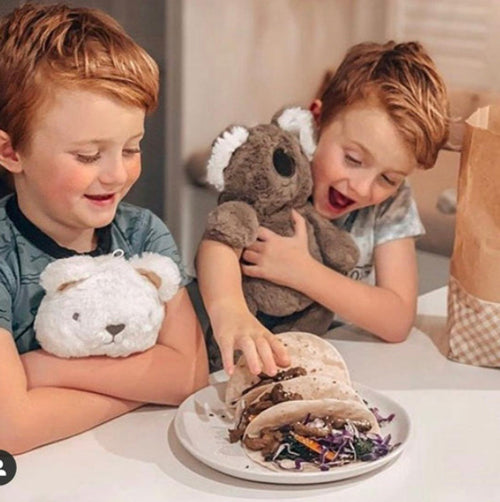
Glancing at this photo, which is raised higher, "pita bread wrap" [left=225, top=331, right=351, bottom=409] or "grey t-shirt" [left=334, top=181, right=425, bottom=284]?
"grey t-shirt" [left=334, top=181, right=425, bottom=284]

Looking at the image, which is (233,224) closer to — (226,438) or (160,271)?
(160,271)

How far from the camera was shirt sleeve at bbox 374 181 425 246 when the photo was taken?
130 centimetres

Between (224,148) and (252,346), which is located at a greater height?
(224,148)

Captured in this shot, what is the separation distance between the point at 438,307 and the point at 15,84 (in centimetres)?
73

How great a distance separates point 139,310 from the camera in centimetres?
98

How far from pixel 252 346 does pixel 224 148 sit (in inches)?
10.8

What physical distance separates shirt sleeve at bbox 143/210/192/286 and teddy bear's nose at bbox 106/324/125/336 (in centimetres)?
12

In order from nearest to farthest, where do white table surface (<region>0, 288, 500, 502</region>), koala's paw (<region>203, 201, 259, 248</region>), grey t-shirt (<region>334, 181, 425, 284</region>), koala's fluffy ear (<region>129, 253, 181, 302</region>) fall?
white table surface (<region>0, 288, 500, 502</region>)
koala's fluffy ear (<region>129, 253, 181, 302</region>)
koala's paw (<region>203, 201, 259, 248</region>)
grey t-shirt (<region>334, 181, 425, 284</region>)

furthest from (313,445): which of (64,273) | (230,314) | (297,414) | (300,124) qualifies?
(300,124)

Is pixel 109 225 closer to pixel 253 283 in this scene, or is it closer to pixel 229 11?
pixel 253 283

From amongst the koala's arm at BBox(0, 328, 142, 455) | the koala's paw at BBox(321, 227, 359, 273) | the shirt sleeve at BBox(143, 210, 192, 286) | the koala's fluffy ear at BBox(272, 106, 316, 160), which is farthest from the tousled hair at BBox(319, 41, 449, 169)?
the koala's arm at BBox(0, 328, 142, 455)

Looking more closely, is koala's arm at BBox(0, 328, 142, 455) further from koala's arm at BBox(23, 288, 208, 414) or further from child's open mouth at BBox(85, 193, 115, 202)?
child's open mouth at BBox(85, 193, 115, 202)

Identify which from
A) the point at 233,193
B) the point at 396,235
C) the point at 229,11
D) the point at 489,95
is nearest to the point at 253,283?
the point at 233,193

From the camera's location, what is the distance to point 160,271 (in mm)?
1021
